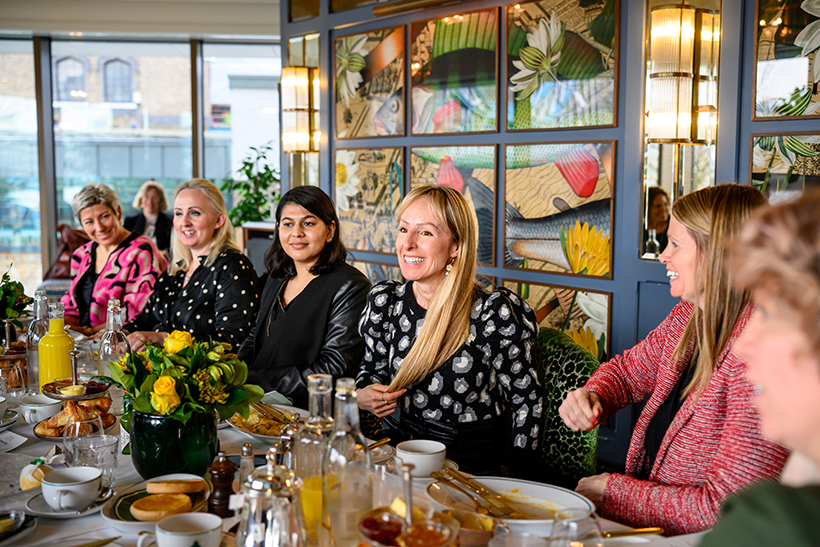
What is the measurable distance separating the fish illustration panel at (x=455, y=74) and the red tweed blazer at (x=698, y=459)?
8.54 feet

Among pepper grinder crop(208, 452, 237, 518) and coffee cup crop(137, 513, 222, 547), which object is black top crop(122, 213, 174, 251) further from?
coffee cup crop(137, 513, 222, 547)

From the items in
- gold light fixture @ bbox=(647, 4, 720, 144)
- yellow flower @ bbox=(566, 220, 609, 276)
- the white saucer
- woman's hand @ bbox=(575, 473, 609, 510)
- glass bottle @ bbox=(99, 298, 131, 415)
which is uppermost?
gold light fixture @ bbox=(647, 4, 720, 144)

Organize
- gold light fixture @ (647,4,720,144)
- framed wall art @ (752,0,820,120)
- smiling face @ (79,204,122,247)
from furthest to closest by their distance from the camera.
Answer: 1. smiling face @ (79,204,122,247)
2. gold light fixture @ (647,4,720,144)
3. framed wall art @ (752,0,820,120)

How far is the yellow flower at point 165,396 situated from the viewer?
134 cm

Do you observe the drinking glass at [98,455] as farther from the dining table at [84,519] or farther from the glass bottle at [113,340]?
the glass bottle at [113,340]

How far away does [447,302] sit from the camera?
78.7 inches

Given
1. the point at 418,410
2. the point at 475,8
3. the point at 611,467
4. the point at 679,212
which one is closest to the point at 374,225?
the point at 475,8

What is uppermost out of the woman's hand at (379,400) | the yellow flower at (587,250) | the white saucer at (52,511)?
the yellow flower at (587,250)

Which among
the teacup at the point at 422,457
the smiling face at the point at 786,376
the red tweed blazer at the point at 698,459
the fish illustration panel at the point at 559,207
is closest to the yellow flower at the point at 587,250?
the fish illustration panel at the point at 559,207

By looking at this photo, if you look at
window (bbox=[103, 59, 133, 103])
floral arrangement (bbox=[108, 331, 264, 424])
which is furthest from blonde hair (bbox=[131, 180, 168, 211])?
floral arrangement (bbox=[108, 331, 264, 424])

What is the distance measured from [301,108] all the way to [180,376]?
3860 mm

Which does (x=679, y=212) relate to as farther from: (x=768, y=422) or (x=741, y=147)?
(x=741, y=147)

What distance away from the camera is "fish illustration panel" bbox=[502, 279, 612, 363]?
3533 mm

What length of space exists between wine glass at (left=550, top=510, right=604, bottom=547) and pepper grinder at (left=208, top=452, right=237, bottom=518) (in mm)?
601
